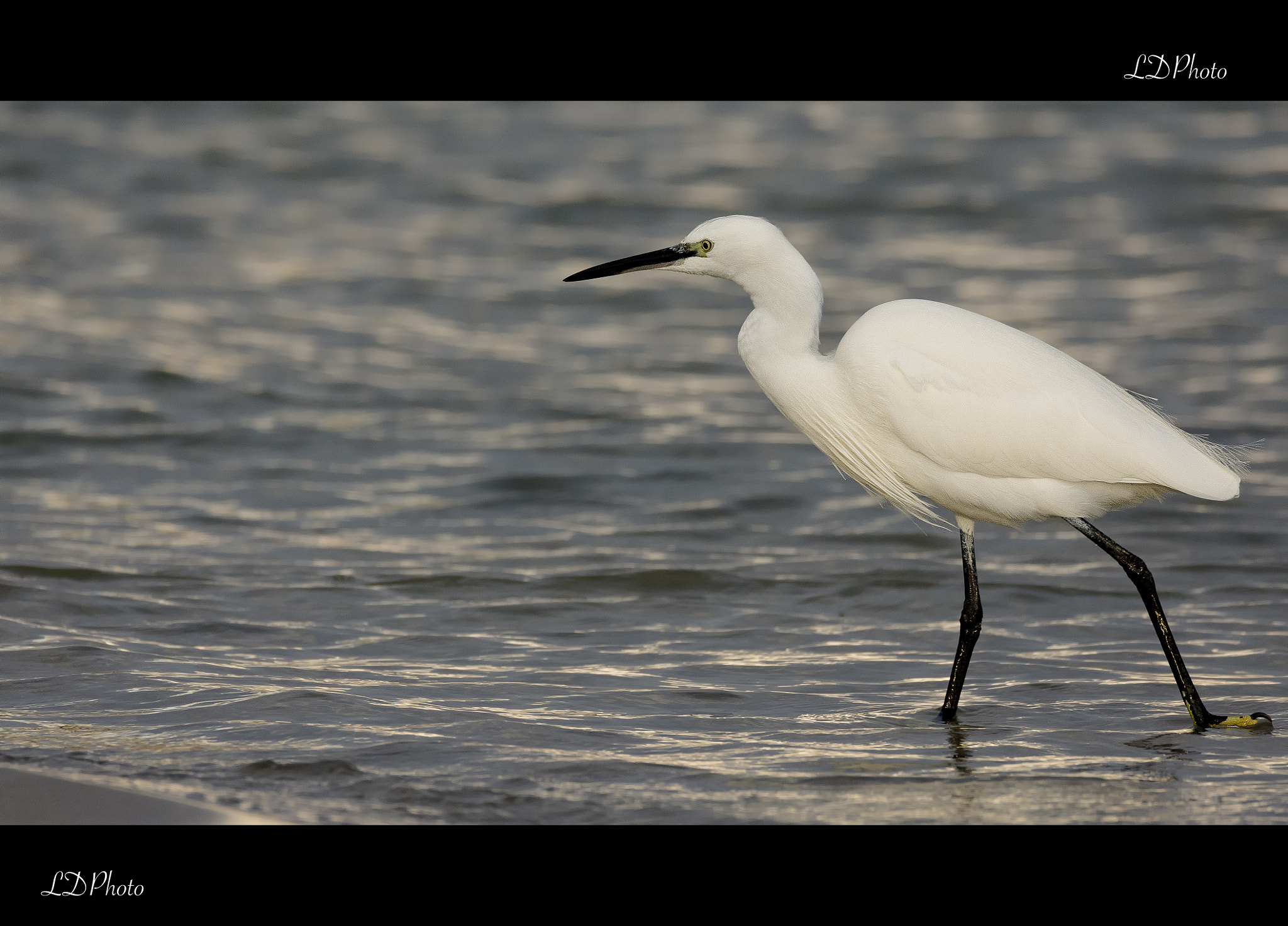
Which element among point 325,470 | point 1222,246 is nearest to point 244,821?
point 325,470

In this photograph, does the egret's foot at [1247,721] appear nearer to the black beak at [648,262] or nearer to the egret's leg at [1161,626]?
the egret's leg at [1161,626]

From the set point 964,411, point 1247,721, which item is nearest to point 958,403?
point 964,411

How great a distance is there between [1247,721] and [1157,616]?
1.57ft

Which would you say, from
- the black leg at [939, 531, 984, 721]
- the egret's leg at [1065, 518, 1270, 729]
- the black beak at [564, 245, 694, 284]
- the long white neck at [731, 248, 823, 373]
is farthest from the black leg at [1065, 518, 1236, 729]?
the black beak at [564, 245, 694, 284]

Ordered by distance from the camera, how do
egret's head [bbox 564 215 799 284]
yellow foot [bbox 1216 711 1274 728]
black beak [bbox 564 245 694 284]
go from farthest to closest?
black beak [bbox 564 245 694 284] < egret's head [bbox 564 215 799 284] < yellow foot [bbox 1216 711 1274 728]

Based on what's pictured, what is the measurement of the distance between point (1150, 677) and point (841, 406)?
5.45ft

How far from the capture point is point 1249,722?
16.0 ft

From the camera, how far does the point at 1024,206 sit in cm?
1423

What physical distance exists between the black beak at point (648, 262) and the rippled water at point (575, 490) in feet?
5.12

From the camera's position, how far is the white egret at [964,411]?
5031 millimetres

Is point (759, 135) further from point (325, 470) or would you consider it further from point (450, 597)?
point (450, 597)

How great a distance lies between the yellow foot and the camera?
4.88 metres

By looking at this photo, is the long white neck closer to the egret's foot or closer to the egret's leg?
the egret's leg

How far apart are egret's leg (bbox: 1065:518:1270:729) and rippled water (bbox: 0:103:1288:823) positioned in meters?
0.12
